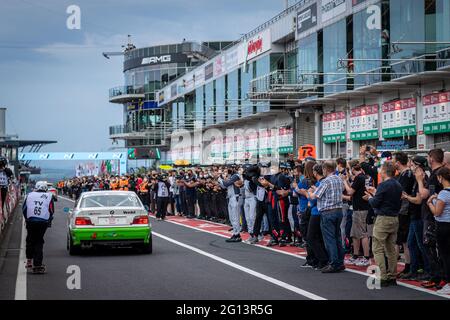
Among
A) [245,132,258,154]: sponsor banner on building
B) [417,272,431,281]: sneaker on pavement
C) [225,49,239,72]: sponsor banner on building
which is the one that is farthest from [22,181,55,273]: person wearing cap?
[225,49,239,72]: sponsor banner on building

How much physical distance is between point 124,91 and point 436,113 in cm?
6850

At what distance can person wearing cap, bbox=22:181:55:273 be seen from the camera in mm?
13689

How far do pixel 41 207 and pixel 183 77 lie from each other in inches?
2194

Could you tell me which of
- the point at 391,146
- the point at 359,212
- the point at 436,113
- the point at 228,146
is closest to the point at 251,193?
the point at 391,146

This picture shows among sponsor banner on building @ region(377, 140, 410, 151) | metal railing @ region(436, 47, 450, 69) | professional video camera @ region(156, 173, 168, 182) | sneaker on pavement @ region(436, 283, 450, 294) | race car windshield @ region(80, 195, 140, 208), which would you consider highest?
metal railing @ region(436, 47, 450, 69)

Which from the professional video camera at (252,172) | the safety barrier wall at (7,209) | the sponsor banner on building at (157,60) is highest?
the sponsor banner on building at (157,60)

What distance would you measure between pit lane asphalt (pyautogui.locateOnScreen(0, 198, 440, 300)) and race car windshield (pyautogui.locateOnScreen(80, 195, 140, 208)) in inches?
41.2

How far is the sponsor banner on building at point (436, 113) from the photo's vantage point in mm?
26812

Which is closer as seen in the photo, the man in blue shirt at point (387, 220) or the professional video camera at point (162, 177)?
the man in blue shirt at point (387, 220)

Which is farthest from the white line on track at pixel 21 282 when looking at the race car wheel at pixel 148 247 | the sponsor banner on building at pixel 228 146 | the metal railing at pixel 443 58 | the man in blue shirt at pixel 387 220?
the sponsor banner on building at pixel 228 146

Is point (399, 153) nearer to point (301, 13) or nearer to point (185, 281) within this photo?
point (185, 281)

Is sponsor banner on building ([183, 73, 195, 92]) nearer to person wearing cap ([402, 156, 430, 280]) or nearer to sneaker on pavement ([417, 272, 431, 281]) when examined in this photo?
person wearing cap ([402, 156, 430, 280])

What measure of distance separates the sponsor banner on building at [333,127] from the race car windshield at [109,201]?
1912 cm

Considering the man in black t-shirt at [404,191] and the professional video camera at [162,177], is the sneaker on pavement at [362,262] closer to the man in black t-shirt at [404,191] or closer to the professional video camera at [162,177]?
the man in black t-shirt at [404,191]
